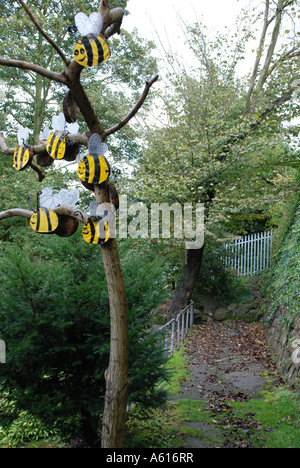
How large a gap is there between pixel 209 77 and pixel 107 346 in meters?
7.80

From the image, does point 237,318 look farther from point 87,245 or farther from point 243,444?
point 87,245

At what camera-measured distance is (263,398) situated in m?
5.04

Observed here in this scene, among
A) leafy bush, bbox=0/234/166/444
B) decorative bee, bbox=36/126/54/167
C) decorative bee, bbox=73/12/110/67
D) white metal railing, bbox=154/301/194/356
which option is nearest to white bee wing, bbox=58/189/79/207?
decorative bee, bbox=36/126/54/167

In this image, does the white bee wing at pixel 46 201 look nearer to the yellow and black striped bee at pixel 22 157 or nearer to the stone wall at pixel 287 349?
the yellow and black striped bee at pixel 22 157

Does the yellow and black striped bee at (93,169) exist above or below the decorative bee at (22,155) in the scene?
below

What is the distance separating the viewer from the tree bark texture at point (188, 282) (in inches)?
387

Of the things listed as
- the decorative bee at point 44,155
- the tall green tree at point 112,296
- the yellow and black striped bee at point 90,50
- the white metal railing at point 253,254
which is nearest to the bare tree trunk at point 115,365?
the tall green tree at point 112,296

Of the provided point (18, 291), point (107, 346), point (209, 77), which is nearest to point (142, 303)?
point (107, 346)

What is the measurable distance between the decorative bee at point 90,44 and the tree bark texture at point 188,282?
25.1ft

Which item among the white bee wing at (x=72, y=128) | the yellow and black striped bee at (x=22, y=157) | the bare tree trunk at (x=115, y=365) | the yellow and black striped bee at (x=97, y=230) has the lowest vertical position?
the bare tree trunk at (x=115, y=365)

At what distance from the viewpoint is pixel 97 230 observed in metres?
2.71

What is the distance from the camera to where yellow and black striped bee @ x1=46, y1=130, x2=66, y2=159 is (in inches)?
118

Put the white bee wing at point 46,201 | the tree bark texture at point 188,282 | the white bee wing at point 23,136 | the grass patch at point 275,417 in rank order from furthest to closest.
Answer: the tree bark texture at point 188,282
the grass patch at point 275,417
the white bee wing at point 23,136
the white bee wing at point 46,201

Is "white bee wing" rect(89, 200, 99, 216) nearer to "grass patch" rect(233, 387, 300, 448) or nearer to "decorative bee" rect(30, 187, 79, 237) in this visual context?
"decorative bee" rect(30, 187, 79, 237)
